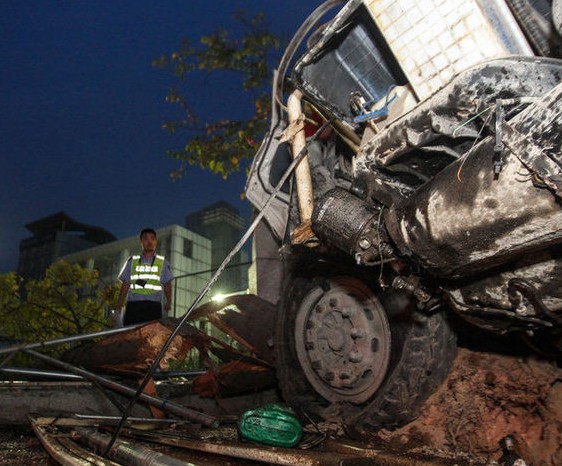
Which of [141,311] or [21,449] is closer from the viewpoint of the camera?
[21,449]

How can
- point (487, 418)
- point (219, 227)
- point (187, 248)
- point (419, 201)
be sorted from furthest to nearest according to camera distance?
point (219, 227), point (187, 248), point (487, 418), point (419, 201)

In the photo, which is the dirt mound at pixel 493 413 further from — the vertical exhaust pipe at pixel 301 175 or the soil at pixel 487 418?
the vertical exhaust pipe at pixel 301 175

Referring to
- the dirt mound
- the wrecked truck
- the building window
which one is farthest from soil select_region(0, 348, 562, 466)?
the building window

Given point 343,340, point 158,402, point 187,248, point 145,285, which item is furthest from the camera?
point 187,248

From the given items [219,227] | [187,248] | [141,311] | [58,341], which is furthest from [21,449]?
[219,227]

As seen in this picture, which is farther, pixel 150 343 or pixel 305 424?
pixel 150 343

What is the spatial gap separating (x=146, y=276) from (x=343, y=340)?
3450mm

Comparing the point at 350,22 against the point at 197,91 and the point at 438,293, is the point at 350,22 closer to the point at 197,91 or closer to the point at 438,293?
the point at 438,293

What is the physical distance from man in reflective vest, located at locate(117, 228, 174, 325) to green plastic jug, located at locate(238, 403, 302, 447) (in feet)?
10.3

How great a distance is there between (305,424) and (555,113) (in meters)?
2.17

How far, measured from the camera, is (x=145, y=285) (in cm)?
526

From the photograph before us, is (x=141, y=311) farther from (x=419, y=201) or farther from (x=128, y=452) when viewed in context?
(x=419, y=201)

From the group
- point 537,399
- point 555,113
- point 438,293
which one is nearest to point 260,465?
point 438,293

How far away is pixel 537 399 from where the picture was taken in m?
1.96
